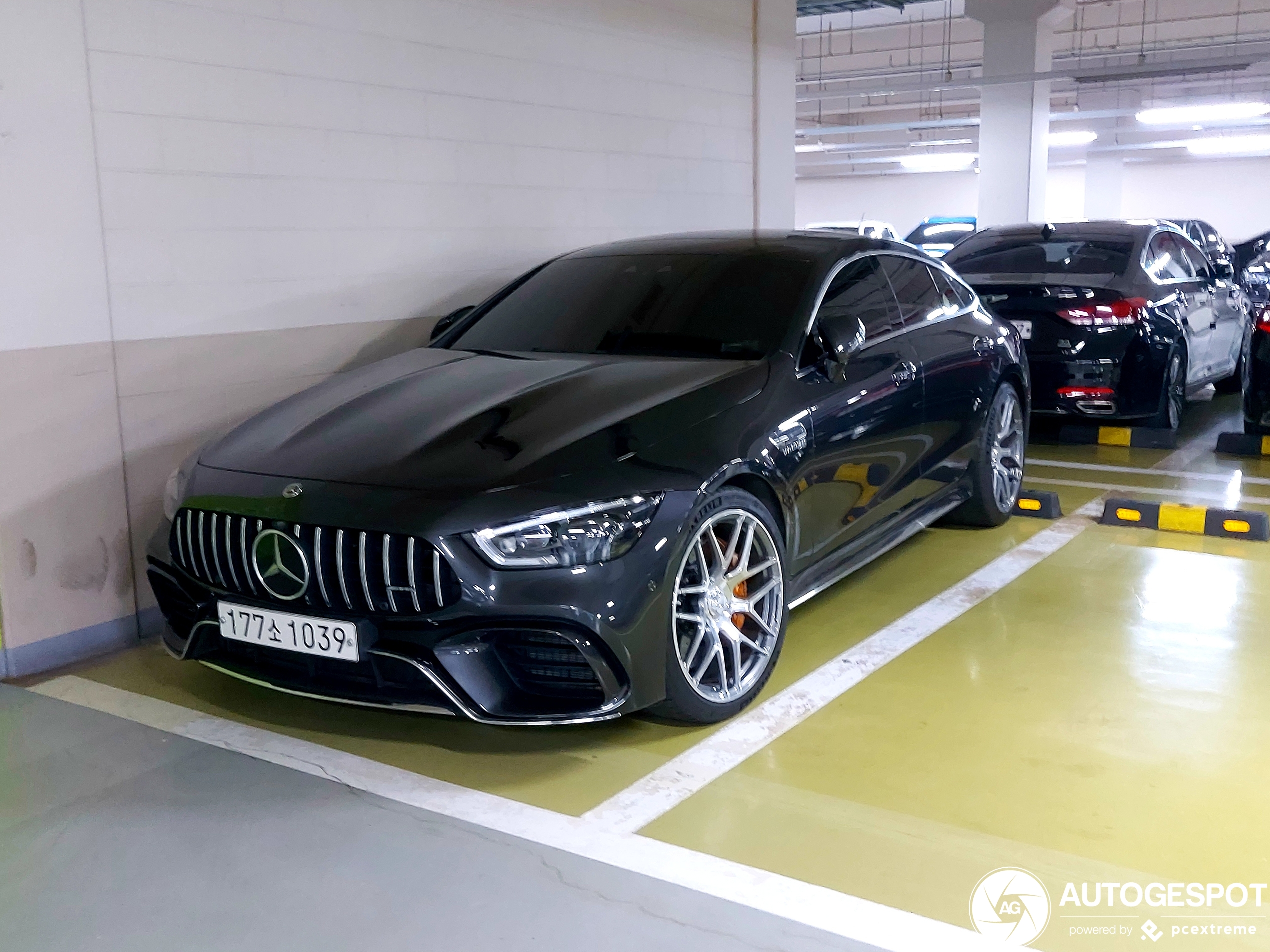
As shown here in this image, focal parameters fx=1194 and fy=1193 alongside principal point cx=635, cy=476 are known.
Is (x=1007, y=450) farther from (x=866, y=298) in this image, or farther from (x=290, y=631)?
(x=290, y=631)

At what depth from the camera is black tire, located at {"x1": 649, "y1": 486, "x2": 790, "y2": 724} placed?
3162 millimetres

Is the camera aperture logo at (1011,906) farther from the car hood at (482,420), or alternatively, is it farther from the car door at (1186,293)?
the car door at (1186,293)

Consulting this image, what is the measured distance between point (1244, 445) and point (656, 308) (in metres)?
4.51

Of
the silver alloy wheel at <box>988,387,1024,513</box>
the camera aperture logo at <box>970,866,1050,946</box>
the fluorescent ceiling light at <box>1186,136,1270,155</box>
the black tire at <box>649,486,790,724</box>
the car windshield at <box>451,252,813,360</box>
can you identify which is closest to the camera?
the camera aperture logo at <box>970,866,1050,946</box>

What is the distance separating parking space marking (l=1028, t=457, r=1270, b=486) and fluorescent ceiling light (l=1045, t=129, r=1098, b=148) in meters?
17.5

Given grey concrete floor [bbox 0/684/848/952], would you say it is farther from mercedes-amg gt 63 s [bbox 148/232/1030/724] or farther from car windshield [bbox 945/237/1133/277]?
car windshield [bbox 945/237/1133/277]

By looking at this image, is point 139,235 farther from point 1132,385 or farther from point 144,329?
point 1132,385

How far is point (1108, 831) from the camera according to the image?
2.72 m

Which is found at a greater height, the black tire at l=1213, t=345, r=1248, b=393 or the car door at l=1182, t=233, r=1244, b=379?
the car door at l=1182, t=233, r=1244, b=379

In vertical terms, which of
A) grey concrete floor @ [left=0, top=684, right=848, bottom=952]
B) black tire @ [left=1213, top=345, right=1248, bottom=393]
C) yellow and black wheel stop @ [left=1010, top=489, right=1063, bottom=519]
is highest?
black tire @ [left=1213, top=345, right=1248, bottom=393]

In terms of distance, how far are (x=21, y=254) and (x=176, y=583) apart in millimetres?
1310

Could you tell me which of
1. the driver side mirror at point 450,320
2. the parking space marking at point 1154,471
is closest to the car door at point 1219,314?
the parking space marking at point 1154,471

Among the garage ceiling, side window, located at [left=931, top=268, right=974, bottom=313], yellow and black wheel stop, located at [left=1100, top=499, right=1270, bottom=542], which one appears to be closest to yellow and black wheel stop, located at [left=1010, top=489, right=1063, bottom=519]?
yellow and black wheel stop, located at [left=1100, top=499, right=1270, bottom=542]

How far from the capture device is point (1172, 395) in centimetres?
716
